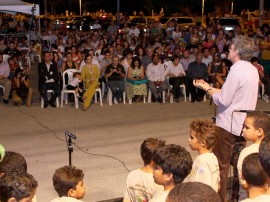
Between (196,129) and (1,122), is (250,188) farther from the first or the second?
(1,122)

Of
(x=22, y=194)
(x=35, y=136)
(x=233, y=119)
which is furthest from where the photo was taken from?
(x=35, y=136)

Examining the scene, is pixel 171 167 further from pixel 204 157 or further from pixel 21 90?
pixel 21 90

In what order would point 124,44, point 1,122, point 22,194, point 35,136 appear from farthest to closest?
point 124,44
point 1,122
point 35,136
point 22,194

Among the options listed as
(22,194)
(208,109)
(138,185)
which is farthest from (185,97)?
(22,194)

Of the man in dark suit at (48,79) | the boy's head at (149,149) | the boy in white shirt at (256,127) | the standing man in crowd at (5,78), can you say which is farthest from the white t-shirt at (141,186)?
the standing man in crowd at (5,78)

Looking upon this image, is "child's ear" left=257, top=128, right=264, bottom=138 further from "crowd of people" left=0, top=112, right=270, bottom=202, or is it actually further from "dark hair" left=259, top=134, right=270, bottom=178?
"dark hair" left=259, top=134, right=270, bottom=178

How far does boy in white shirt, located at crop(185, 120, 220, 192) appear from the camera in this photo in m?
4.15

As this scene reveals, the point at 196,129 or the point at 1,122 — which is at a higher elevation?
the point at 196,129

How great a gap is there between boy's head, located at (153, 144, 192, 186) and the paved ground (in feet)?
9.07

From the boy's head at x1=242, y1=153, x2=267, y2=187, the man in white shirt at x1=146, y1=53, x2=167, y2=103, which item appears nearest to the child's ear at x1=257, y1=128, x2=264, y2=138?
the boy's head at x1=242, y1=153, x2=267, y2=187

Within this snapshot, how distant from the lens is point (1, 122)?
388 inches

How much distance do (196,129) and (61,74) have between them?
779 centimetres

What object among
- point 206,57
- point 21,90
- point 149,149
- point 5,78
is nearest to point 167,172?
point 149,149

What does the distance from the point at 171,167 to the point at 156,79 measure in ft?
27.6
